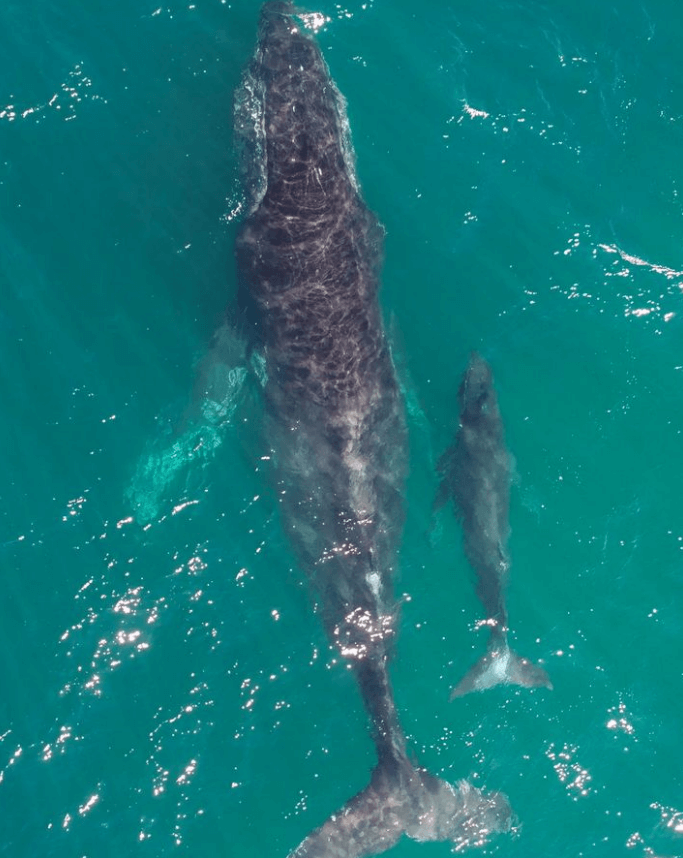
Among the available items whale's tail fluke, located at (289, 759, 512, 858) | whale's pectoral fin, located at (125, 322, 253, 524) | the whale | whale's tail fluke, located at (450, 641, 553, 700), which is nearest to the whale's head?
the whale

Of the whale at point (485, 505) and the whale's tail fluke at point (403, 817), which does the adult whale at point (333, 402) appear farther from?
the whale at point (485, 505)

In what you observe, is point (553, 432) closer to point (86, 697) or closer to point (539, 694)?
point (539, 694)

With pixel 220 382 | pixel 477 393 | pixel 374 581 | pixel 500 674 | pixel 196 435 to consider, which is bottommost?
pixel 500 674

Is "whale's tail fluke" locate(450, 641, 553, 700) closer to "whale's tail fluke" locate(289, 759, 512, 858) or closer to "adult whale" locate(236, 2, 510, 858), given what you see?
"adult whale" locate(236, 2, 510, 858)

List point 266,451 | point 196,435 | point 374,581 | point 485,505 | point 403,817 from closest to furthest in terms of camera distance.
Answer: point 403,817 < point 374,581 < point 266,451 < point 485,505 < point 196,435

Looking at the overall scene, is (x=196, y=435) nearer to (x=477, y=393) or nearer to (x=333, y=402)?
(x=333, y=402)

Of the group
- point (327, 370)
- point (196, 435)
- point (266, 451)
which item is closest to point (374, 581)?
point (266, 451)
